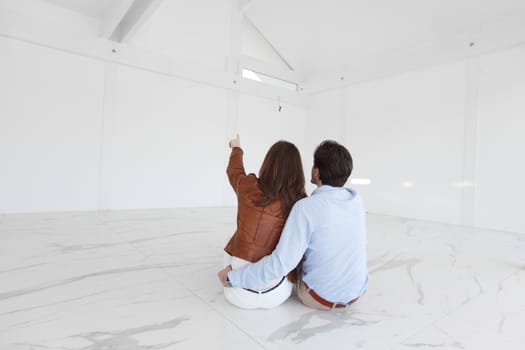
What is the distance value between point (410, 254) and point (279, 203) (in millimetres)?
2113

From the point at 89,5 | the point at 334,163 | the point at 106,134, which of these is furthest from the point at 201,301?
the point at 89,5

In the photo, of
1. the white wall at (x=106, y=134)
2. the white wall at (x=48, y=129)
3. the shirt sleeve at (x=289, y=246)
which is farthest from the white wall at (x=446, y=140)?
the white wall at (x=48, y=129)

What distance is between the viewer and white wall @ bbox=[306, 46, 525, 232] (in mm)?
4305

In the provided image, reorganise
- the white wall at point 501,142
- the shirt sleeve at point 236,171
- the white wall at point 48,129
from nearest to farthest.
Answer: the shirt sleeve at point 236,171, the white wall at point 48,129, the white wall at point 501,142

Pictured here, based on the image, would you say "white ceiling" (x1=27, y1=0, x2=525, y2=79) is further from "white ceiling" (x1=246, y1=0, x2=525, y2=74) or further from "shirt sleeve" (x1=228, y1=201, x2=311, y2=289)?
"shirt sleeve" (x1=228, y1=201, x2=311, y2=289)

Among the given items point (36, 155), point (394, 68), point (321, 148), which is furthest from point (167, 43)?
point (321, 148)

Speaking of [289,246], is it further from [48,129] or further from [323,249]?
[48,129]

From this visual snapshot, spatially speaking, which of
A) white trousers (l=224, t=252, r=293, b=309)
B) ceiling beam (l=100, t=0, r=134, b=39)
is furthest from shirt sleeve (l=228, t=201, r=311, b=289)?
ceiling beam (l=100, t=0, r=134, b=39)

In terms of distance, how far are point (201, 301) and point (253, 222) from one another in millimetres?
625

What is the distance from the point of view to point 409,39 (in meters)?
5.32

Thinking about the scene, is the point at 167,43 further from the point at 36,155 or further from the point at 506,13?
the point at 506,13

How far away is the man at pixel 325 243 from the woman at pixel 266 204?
8 cm

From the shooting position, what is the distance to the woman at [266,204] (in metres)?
1.35

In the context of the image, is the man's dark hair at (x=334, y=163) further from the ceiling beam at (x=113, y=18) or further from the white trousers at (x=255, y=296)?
the ceiling beam at (x=113, y=18)
